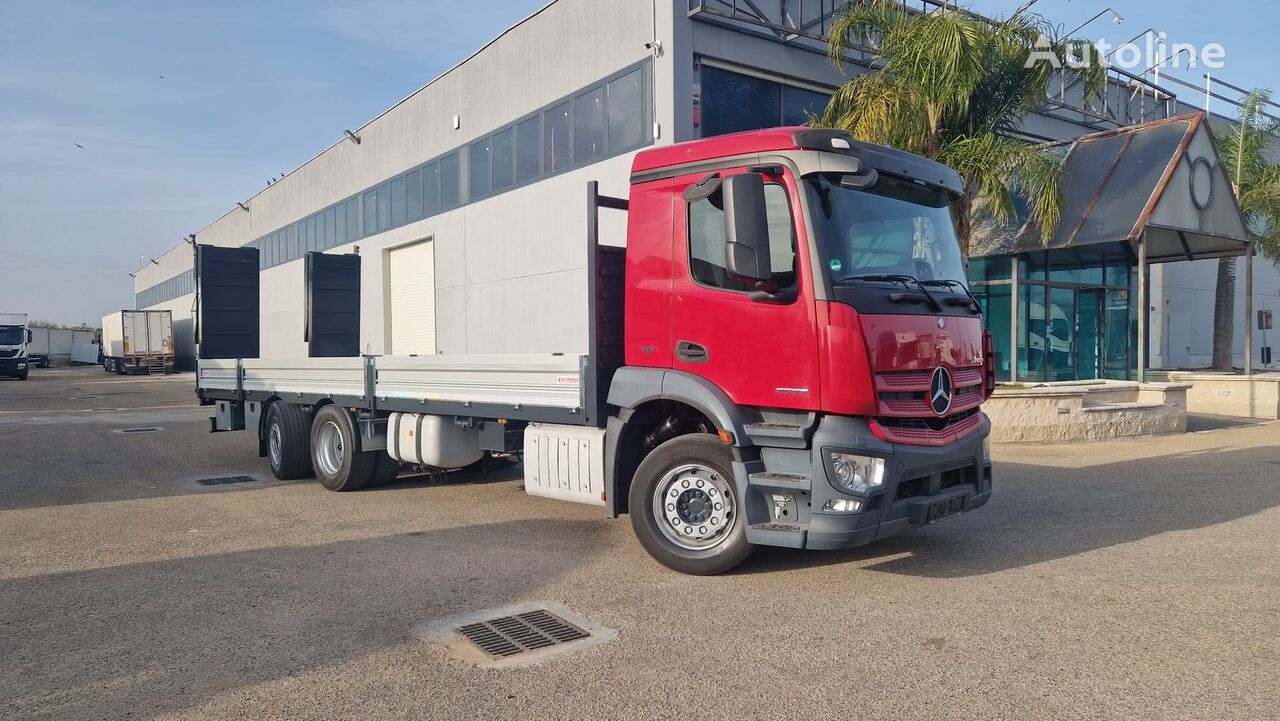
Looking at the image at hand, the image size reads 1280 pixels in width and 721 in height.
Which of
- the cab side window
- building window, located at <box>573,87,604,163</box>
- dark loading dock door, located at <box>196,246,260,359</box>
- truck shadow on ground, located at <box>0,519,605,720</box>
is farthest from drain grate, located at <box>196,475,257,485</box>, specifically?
building window, located at <box>573,87,604,163</box>

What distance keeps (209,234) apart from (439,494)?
4952 cm

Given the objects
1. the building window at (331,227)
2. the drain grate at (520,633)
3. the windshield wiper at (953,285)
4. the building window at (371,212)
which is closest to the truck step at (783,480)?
the drain grate at (520,633)

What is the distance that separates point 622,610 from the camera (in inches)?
195

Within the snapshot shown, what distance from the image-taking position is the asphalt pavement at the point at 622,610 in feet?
12.3

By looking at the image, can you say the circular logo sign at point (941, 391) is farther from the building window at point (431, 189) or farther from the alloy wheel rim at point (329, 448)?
the building window at point (431, 189)

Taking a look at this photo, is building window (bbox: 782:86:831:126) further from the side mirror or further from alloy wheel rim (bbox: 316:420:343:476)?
the side mirror

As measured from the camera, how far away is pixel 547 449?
6672 millimetres

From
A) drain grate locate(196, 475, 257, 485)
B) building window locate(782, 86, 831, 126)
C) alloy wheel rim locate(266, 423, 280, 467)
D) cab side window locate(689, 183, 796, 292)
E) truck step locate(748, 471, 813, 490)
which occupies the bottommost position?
drain grate locate(196, 475, 257, 485)

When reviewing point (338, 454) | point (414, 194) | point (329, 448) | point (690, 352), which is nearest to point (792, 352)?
point (690, 352)

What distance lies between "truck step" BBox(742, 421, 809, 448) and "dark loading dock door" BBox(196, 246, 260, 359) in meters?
9.78

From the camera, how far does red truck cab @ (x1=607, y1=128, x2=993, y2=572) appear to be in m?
5.00

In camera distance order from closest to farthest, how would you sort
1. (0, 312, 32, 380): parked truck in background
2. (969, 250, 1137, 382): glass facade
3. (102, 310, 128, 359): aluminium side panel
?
(969, 250, 1137, 382): glass facade → (0, 312, 32, 380): parked truck in background → (102, 310, 128, 359): aluminium side panel

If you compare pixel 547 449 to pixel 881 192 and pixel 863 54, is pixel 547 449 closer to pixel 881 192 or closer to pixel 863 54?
pixel 881 192

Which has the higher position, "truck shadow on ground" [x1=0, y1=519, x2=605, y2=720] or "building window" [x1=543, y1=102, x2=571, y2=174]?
"building window" [x1=543, y1=102, x2=571, y2=174]
